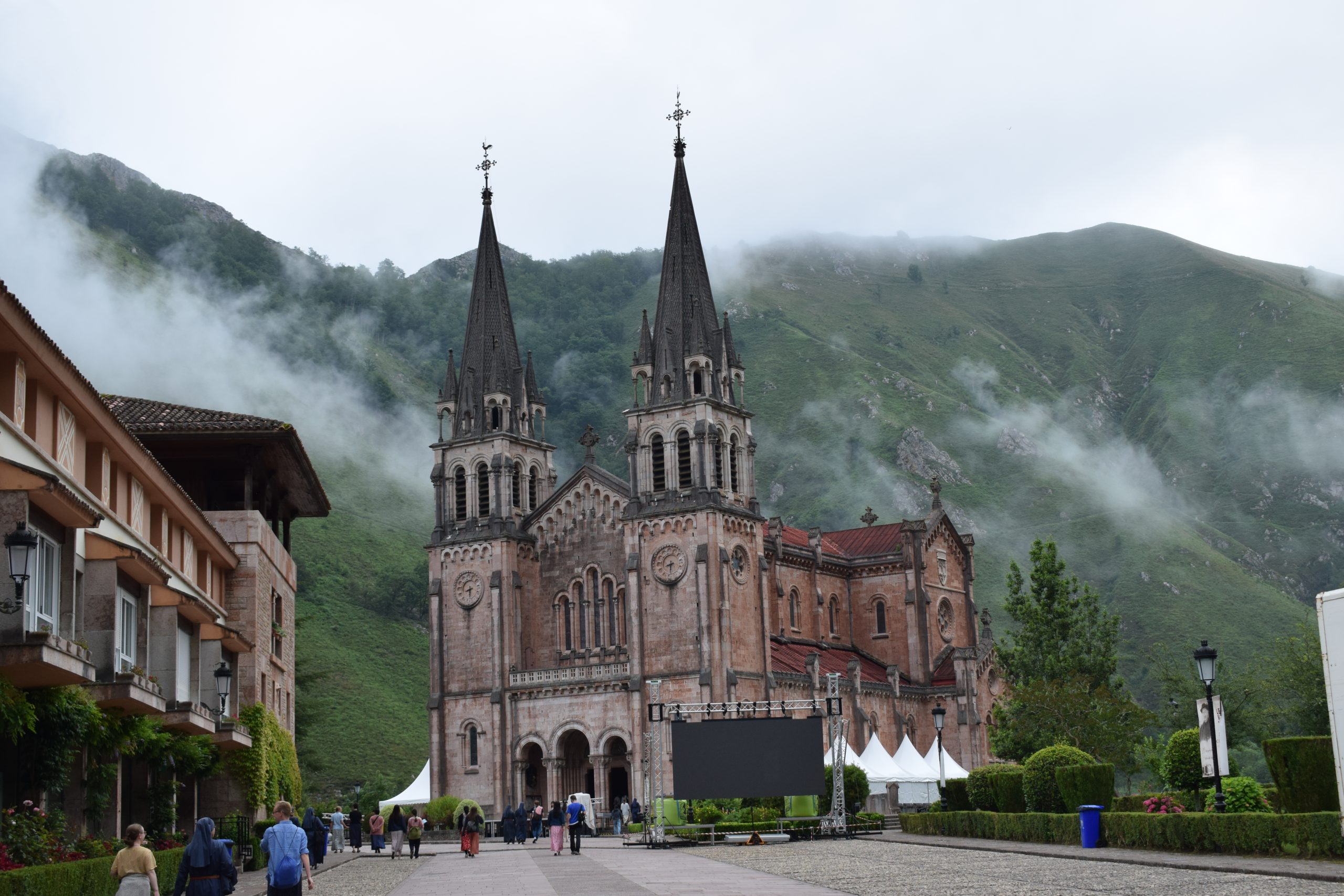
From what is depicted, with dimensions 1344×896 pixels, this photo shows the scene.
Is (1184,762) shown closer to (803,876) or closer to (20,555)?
(803,876)

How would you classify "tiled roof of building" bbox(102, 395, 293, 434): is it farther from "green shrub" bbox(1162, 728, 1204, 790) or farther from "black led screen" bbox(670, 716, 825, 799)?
"green shrub" bbox(1162, 728, 1204, 790)

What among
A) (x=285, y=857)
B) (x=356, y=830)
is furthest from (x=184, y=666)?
(x=356, y=830)

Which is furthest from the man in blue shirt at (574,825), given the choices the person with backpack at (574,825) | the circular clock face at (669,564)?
the circular clock face at (669,564)

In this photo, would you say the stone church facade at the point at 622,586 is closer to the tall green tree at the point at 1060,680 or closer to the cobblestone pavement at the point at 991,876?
the tall green tree at the point at 1060,680

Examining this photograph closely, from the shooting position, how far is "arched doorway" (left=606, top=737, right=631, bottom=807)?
234ft

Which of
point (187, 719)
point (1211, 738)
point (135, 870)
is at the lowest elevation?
point (135, 870)

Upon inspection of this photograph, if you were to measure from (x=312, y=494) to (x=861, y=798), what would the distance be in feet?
75.1

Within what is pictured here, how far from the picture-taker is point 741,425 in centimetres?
7544

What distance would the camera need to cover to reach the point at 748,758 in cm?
4866

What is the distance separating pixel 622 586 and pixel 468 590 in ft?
24.8

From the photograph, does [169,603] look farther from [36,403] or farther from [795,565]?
[795,565]

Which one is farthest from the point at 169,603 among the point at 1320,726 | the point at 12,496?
the point at 1320,726

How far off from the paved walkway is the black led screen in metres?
8.95

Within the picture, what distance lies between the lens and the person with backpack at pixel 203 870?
1900 centimetres
